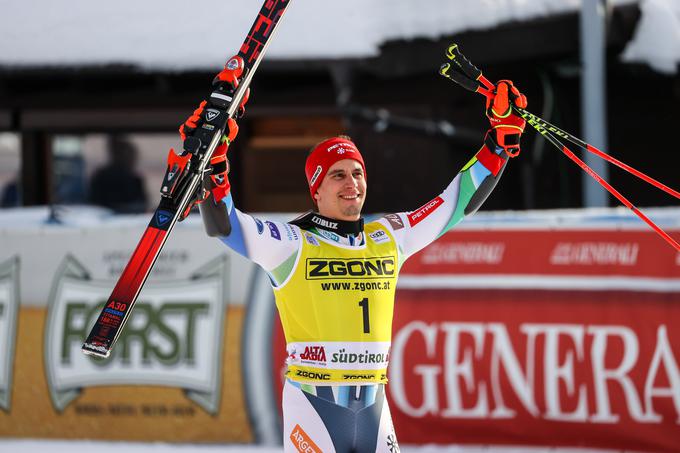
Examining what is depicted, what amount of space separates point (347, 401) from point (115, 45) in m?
8.70

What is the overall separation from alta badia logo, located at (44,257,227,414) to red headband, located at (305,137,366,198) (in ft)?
10.9

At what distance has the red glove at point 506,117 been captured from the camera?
196 inches

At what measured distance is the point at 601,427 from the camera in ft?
24.0

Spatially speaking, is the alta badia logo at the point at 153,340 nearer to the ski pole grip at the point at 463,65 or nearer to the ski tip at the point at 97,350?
the ski pole grip at the point at 463,65

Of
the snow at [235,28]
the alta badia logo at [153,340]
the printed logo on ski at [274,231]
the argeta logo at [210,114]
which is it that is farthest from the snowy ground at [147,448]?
the snow at [235,28]

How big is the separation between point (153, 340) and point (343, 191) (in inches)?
149

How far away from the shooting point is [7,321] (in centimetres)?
849

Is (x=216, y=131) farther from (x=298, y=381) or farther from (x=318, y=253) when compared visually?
(x=298, y=381)

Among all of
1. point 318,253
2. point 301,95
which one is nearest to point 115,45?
point 301,95

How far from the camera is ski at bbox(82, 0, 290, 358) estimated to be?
418cm

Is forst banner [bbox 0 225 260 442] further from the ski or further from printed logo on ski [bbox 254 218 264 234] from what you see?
the ski

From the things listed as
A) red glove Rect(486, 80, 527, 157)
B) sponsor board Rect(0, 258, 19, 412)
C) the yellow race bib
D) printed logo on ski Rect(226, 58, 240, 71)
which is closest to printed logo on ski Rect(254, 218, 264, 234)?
the yellow race bib

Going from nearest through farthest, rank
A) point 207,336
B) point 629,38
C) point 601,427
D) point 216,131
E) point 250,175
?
point 216,131 → point 601,427 → point 207,336 → point 629,38 → point 250,175

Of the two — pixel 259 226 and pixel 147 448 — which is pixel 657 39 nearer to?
pixel 147 448
